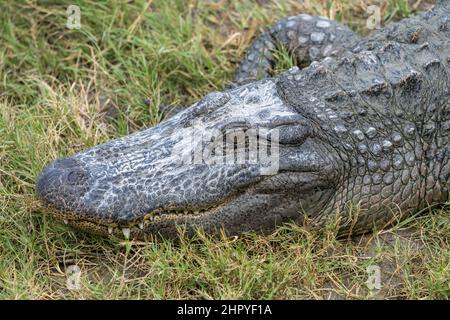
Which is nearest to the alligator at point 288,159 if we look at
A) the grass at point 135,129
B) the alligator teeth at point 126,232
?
the alligator teeth at point 126,232

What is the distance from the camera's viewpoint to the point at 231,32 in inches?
265

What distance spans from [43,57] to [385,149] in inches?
113

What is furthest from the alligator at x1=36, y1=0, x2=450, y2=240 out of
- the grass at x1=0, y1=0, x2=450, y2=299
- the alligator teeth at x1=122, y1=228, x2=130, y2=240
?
the grass at x1=0, y1=0, x2=450, y2=299

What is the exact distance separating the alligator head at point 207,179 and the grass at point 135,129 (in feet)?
0.42

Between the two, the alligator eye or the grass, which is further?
the alligator eye

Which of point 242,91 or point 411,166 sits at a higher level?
point 242,91

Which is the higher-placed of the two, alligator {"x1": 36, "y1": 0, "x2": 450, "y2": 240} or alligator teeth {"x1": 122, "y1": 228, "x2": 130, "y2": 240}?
alligator {"x1": 36, "y1": 0, "x2": 450, "y2": 240}

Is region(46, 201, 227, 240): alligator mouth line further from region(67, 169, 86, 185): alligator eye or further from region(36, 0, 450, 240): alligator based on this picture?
region(67, 169, 86, 185): alligator eye

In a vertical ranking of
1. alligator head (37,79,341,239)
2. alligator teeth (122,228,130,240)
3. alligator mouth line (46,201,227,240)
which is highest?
alligator head (37,79,341,239)

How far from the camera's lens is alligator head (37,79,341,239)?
15.3 ft

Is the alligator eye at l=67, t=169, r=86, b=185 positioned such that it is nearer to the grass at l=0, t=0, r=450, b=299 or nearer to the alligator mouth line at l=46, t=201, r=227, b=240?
the alligator mouth line at l=46, t=201, r=227, b=240

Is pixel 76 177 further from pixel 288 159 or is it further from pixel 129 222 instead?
pixel 288 159
